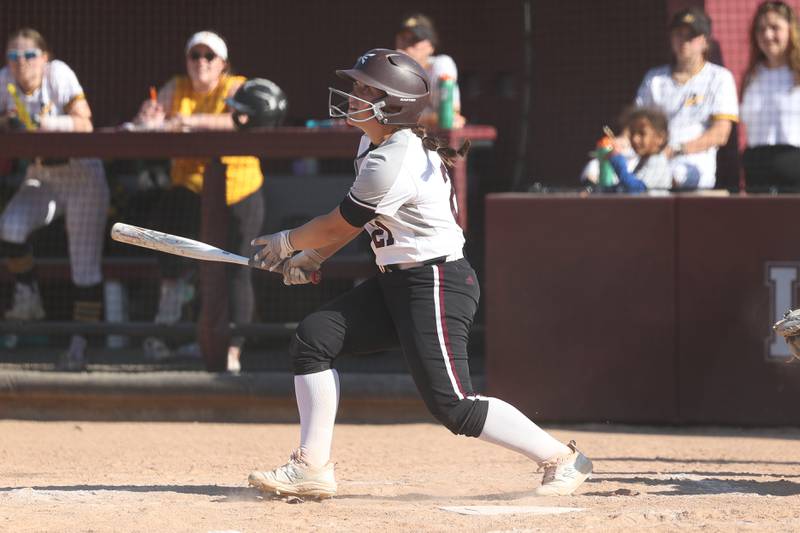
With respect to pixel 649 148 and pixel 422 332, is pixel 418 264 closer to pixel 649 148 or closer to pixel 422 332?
pixel 422 332

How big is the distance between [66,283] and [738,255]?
12.4 feet

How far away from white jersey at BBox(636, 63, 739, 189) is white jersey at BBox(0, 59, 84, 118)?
10.7 feet

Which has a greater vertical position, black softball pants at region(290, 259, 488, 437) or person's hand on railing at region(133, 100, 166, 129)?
person's hand on railing at region(133, 100, 166, 129)

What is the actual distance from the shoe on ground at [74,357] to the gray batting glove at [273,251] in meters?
2.88

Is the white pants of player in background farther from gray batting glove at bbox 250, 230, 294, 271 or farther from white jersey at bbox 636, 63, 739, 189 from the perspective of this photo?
white jersey at bbox 636, 63, 739, 189

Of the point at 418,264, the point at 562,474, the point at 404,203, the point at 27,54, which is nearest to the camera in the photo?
the point at 404,203

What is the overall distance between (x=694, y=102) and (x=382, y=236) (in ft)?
10.8

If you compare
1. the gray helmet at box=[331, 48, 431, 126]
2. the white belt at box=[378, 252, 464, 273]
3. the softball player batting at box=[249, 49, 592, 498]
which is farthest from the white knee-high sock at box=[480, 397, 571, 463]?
the gray helmet at box=[331, 48, 431, 126]

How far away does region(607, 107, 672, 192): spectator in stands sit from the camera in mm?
7320

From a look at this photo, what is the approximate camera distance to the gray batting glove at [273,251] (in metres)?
4.85

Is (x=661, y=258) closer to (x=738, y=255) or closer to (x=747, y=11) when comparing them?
(x=738, y=255)

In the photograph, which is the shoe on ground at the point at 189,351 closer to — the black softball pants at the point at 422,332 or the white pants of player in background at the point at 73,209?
the white pants of player in background at the point at 73,209

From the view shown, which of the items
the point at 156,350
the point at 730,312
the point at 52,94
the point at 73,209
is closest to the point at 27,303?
the point at 73,209

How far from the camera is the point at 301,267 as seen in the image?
16.4 feet
